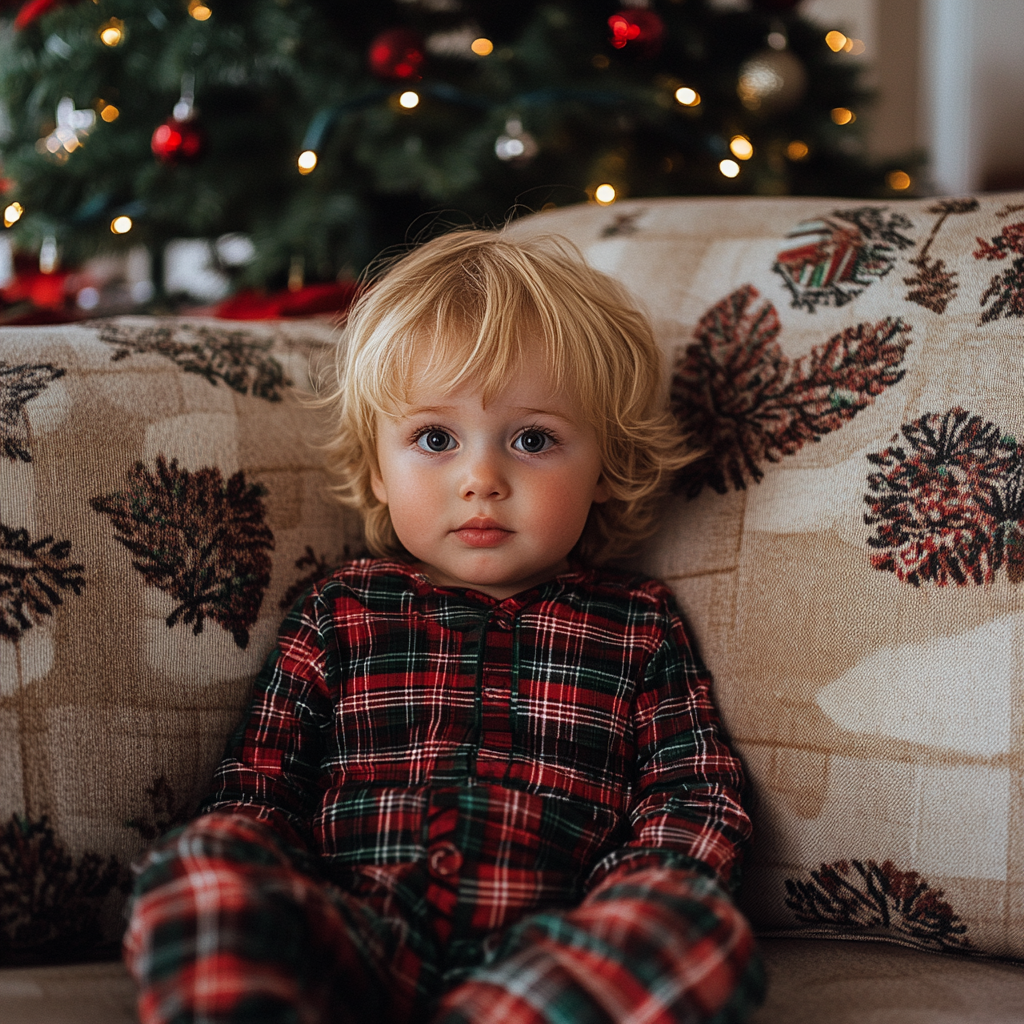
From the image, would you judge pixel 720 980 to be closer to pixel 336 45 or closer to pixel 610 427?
pixel 610 427

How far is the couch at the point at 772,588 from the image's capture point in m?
0.64

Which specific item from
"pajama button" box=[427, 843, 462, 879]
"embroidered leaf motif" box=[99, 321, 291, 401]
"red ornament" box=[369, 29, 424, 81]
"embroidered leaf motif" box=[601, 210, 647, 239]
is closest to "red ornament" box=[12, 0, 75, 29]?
"red ornament" box=[369, 29, 424, 81]

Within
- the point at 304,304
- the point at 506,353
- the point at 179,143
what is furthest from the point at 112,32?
the point at 506,353

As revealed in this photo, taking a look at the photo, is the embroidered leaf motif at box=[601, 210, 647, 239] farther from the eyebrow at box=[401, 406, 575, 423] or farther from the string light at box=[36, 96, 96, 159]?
the string light at box=[36, 96, 96, 159]

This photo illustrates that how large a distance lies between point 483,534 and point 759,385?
260 millimetres

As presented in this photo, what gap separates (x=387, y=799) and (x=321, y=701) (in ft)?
0.34

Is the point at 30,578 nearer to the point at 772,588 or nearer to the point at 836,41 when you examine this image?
the point at 772,588

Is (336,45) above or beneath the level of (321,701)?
above

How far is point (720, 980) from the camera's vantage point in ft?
1.64

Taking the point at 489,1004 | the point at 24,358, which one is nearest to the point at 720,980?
the point at 489,1004

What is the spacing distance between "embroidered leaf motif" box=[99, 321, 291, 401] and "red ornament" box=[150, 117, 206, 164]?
48 cm

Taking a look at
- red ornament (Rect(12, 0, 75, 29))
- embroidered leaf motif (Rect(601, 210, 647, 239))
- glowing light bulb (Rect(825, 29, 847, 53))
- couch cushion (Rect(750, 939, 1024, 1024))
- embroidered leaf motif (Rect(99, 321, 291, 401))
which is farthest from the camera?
glowing light bulb (Rect(825, 29, 847, 53))

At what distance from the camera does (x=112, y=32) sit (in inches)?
50.0

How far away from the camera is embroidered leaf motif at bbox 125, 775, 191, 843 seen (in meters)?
0.68
